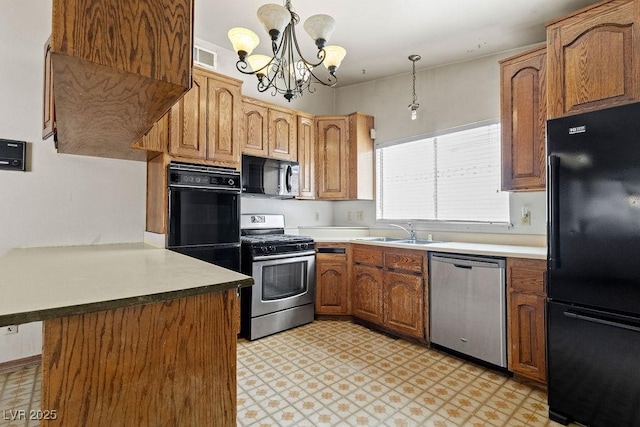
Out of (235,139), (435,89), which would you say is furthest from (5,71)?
(435,89)

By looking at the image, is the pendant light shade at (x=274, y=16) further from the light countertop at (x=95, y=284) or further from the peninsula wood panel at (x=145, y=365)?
the peninsula wood panel at (x=145, y=365)

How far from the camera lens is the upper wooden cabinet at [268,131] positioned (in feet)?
10.9

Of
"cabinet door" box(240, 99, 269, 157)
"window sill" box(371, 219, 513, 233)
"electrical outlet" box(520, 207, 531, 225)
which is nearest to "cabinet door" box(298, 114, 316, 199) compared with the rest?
"cabinet door" box(240, 99, 269, 157)

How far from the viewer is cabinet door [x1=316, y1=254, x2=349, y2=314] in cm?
352

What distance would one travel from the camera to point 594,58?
1944 millimetres

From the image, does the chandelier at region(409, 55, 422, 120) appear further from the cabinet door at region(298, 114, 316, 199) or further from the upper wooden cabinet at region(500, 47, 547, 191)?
the cabinet door at region(298, 114, 316, 199)

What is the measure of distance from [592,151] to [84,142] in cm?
297

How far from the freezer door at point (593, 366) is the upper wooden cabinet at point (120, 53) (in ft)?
7.36

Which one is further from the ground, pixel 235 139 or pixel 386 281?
pixel 235 139

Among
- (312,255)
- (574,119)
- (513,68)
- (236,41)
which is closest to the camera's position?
(574,119)

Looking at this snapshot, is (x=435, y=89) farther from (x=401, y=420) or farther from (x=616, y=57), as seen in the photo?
(x=401, y=420)

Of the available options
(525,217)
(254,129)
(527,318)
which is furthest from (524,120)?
(254,129)

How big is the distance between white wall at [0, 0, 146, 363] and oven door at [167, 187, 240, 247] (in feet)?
1.93

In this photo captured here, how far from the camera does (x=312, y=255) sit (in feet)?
11.4
